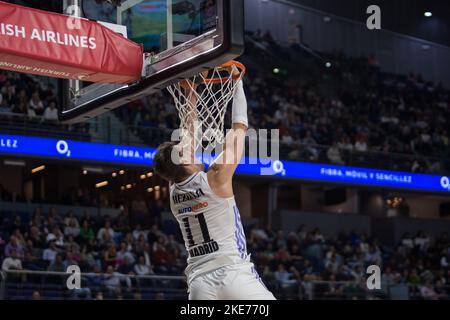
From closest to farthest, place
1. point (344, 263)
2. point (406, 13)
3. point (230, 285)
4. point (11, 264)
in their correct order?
1. point (230, 285)
2. point (11, 264)
3. point (344, 263)
4. point (406, 13)

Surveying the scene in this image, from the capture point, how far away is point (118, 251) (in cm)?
1473

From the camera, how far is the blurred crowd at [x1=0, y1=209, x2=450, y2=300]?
536 inches

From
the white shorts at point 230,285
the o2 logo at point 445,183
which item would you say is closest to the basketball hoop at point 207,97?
the white shorts at point 230,285

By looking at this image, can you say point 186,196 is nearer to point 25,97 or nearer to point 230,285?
point 230,285

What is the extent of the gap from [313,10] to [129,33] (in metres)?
19.5

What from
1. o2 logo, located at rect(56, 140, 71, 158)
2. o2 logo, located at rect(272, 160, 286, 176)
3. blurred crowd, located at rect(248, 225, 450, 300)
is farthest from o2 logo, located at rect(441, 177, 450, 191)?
o2 logo, located at rect(56, 140, 71, 158)

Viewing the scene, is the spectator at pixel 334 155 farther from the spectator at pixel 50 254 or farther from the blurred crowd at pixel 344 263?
the spectator at pixel 50 254

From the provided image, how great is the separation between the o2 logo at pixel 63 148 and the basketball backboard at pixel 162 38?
896cm

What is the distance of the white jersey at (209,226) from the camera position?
16.7 feet

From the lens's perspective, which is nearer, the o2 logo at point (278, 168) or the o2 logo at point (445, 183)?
the o2 logo at point (278, 168)

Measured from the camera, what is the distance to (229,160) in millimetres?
4988

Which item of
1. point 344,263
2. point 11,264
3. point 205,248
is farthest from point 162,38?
point 344,263

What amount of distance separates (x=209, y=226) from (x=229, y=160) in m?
0.45
